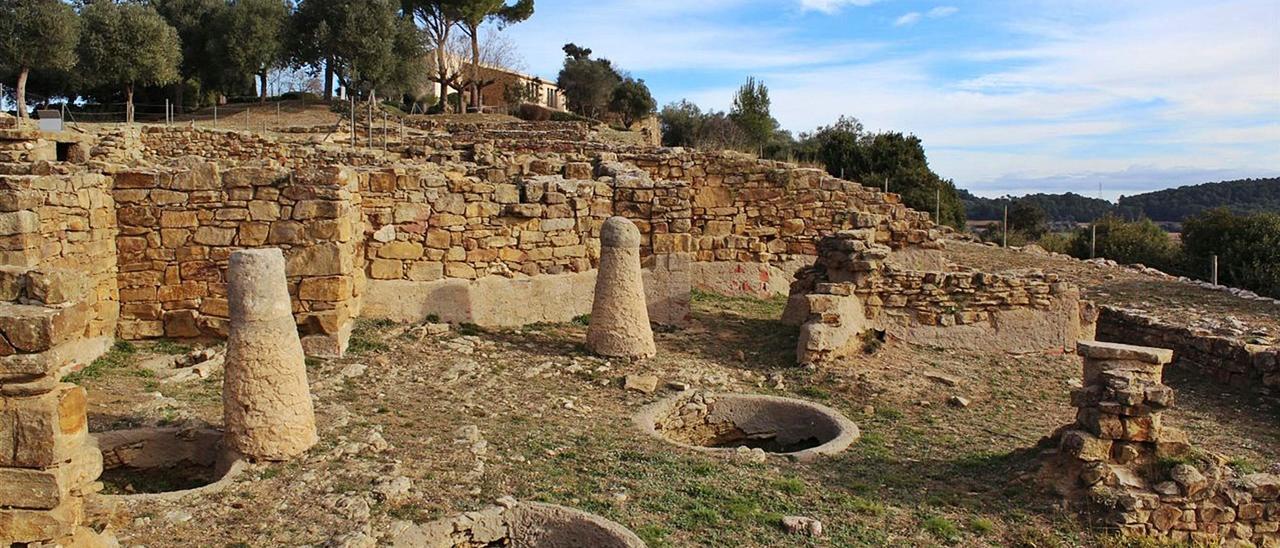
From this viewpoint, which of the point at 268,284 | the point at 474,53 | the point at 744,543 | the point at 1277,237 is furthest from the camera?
the point at 474,53

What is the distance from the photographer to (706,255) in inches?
545

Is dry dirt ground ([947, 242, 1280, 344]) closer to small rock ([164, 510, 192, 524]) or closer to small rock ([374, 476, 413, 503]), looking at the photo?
small rock ([374, 476, 413, 503])

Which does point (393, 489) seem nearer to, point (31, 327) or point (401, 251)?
point (31, 327)

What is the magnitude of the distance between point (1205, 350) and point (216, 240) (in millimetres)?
11015

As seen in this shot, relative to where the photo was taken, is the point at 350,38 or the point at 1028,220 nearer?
the point at 350,38

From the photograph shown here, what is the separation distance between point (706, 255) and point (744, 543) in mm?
8639

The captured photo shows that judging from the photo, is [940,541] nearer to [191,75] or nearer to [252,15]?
[252,15]

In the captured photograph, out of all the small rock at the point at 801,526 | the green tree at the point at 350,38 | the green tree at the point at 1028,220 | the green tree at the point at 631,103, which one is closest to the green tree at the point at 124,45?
the green tree at the point at 350,38

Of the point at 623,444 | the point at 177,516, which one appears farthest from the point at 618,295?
the point at 177,516

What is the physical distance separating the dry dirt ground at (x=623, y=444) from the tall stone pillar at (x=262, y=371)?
227mm

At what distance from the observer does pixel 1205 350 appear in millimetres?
10578

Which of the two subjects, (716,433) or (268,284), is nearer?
(268,284)

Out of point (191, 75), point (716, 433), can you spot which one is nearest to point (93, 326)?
point (716, 433)

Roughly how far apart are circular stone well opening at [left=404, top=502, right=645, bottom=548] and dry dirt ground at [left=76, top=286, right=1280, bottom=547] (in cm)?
17
